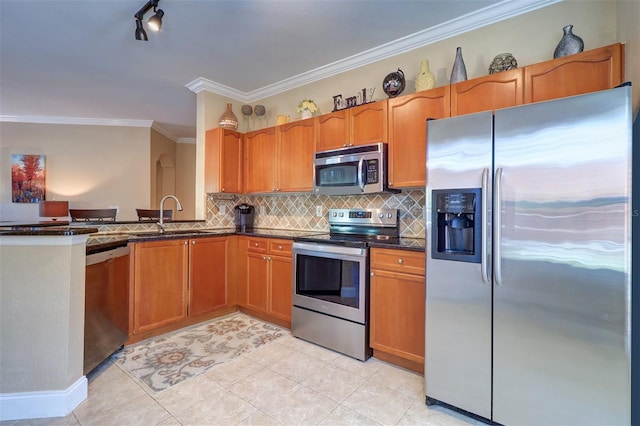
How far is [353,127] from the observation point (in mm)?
2771

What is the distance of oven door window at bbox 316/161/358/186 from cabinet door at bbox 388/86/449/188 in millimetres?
340

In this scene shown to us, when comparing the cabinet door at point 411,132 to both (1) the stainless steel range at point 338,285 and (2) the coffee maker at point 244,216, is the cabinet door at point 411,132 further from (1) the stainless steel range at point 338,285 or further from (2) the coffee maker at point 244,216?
(2) the coffee maker at point 244,216

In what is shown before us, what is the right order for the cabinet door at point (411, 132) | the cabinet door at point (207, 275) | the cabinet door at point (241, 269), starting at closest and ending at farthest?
the cabinet door at point (411, 132) → the cabinet door at point (207, 275) → the cabinet door at point (241, 269)

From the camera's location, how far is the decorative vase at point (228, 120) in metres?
3.66

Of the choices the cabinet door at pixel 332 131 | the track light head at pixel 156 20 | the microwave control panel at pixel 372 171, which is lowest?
the microwave control panel at pixel 372 171

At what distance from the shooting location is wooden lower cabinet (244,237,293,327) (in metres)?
2.92

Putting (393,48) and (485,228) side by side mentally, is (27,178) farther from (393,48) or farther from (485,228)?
(485,228)

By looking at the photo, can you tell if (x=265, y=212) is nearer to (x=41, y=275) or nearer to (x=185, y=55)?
(x=185, y=55)

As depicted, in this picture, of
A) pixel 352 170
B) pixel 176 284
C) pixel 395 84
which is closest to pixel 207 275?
pixel 176 284

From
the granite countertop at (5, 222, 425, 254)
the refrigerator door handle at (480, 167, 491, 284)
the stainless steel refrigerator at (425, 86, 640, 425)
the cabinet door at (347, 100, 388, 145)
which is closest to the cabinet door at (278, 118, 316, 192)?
the cabinet door at (347, 100, 388, 145)

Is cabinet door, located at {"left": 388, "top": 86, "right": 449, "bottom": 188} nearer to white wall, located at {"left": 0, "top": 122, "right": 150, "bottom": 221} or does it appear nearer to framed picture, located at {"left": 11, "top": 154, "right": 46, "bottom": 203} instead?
white wall, located at {"left": 0, "top": 122, "right": 150, "bottom": 221}

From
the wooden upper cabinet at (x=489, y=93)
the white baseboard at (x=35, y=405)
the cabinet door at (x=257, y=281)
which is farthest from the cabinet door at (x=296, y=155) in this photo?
the white baseboard at (x=35, y=405)

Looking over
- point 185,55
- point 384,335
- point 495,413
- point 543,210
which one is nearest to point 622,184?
point 543,210

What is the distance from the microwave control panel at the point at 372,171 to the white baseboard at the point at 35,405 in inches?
98.0
